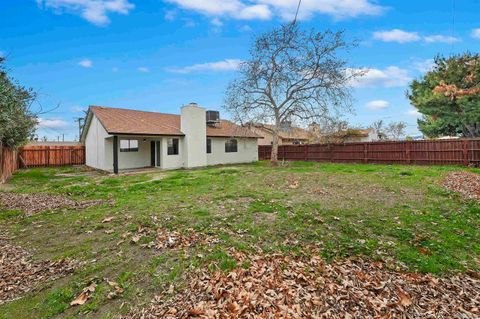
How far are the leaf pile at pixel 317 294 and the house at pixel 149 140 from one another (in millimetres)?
13617

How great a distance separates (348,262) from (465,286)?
54.7 inches

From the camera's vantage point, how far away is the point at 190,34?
13086mm

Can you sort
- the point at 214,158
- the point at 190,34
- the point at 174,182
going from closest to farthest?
1. the point at 174,182
2. the point at 190,34
3. the point at 214,158

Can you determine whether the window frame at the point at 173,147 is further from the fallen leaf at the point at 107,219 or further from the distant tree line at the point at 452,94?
the distant tree line at the point at 452,94

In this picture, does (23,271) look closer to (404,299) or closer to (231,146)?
(404,299)

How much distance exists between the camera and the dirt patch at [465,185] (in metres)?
7.71

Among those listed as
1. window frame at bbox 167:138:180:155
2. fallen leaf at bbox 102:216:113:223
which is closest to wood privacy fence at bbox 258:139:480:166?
window frame at bbox 167:138:180:155

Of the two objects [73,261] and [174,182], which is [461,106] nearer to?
[174,182]

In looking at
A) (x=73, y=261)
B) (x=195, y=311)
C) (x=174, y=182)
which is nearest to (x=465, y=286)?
(x=195, y=311)

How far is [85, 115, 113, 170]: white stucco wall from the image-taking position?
16.5 m

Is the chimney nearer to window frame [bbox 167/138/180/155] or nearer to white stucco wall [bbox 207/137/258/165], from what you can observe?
window frame [bbox 167/138/180/155]

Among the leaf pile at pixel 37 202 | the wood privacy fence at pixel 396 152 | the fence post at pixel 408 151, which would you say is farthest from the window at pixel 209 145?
the fence post at pixel 408 151

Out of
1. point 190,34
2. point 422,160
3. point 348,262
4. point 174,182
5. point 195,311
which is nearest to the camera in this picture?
Answer: point 195,311

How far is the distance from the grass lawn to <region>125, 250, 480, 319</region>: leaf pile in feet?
0.85
